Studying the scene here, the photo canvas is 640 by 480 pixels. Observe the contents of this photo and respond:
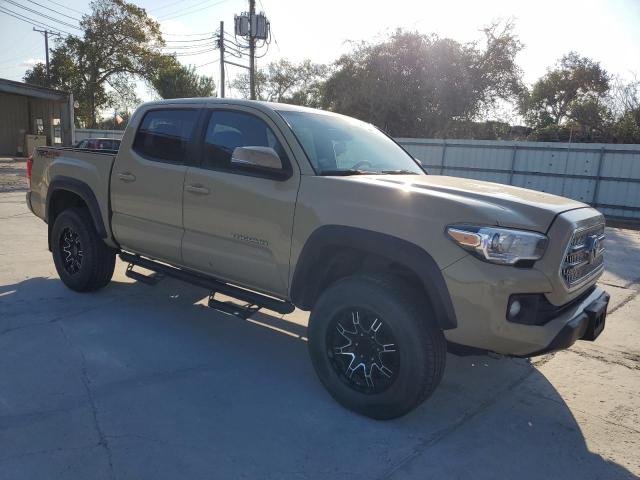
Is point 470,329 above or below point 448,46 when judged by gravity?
below

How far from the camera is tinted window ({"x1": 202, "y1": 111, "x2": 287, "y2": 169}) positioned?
3.78 metres

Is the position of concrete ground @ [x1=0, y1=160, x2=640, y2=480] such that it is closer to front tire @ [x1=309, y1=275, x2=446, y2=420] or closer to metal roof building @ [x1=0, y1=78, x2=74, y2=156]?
front tire @ [x1=309, y1=275, x2=446, y2=420]

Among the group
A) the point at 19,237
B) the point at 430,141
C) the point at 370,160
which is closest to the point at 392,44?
the point at 430,141

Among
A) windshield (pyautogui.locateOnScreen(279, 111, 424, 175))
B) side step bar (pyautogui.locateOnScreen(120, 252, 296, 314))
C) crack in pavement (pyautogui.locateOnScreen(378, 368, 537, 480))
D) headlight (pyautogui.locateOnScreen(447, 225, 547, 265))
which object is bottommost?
crack in pavement (pyautogui.locateOnScreen(378, 368, 537, 480))

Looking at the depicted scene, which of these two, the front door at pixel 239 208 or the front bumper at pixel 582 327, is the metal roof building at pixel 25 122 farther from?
the front bumper at pixel 582 327

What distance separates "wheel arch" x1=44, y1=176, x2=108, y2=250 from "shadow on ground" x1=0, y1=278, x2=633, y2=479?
1.02m

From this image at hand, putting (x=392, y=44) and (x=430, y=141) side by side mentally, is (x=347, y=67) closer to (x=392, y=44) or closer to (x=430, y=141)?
(x=392, y=44)

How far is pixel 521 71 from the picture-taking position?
26750mm

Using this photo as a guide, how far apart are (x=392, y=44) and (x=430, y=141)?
10.5m

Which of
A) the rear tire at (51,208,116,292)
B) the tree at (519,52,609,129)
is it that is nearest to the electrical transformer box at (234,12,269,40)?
the tree at (519,52,609,129)

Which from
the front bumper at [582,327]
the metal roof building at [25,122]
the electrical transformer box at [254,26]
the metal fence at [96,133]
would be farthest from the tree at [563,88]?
the front bumper at [582,327]

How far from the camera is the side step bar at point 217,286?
371 cm

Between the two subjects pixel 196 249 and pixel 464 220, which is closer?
pixel 464 220

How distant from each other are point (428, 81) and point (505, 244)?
2466 cm
